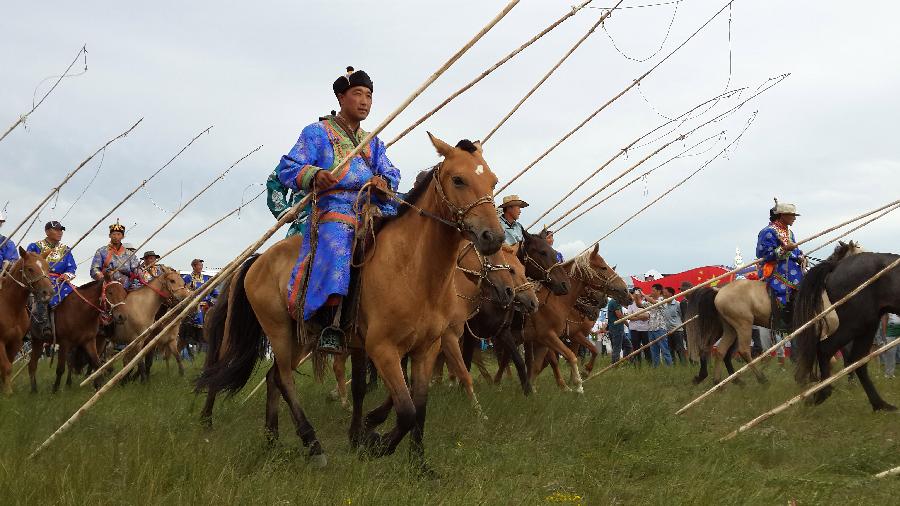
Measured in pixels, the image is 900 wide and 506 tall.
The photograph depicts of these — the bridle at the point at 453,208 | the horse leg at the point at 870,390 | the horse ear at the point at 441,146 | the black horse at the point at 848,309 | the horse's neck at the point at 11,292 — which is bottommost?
the horse leg at the point at 870,390

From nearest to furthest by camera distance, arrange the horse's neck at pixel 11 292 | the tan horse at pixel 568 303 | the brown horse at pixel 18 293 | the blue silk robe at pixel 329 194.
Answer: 1. the blue silk robe at pixel 329 194
2. the brown horse at pixel 18 293
3. the horse's neck at pixel 11 292
4. the tan horse at pixel 568 303

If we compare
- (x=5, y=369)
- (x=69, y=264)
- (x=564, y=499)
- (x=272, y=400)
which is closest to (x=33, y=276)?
(x=5, y=369)

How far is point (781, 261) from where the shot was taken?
1256 cm

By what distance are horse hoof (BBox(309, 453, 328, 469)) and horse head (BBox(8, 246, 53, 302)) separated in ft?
23.8

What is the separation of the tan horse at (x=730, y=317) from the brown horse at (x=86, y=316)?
9.99m

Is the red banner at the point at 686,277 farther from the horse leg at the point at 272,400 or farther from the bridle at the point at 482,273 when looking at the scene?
the horse leg at the point at 272,400

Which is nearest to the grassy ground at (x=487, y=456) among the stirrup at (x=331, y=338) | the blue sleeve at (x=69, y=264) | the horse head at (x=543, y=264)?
the stirrup at (x=331, y=338)

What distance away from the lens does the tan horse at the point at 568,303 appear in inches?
467

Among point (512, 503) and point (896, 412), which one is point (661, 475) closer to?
point (512, 503)

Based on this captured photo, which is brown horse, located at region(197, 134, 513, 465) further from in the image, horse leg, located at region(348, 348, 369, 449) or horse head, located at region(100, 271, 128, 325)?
horse head, located at region(100, 271, 128, 325)

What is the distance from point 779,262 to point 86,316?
11634 mm

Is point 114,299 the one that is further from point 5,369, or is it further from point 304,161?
point 304,161

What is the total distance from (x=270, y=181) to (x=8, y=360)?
7214 mm

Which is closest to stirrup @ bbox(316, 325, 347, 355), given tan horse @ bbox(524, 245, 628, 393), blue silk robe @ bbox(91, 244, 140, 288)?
tan horse @ bbox(524, 245, 628, 393)
